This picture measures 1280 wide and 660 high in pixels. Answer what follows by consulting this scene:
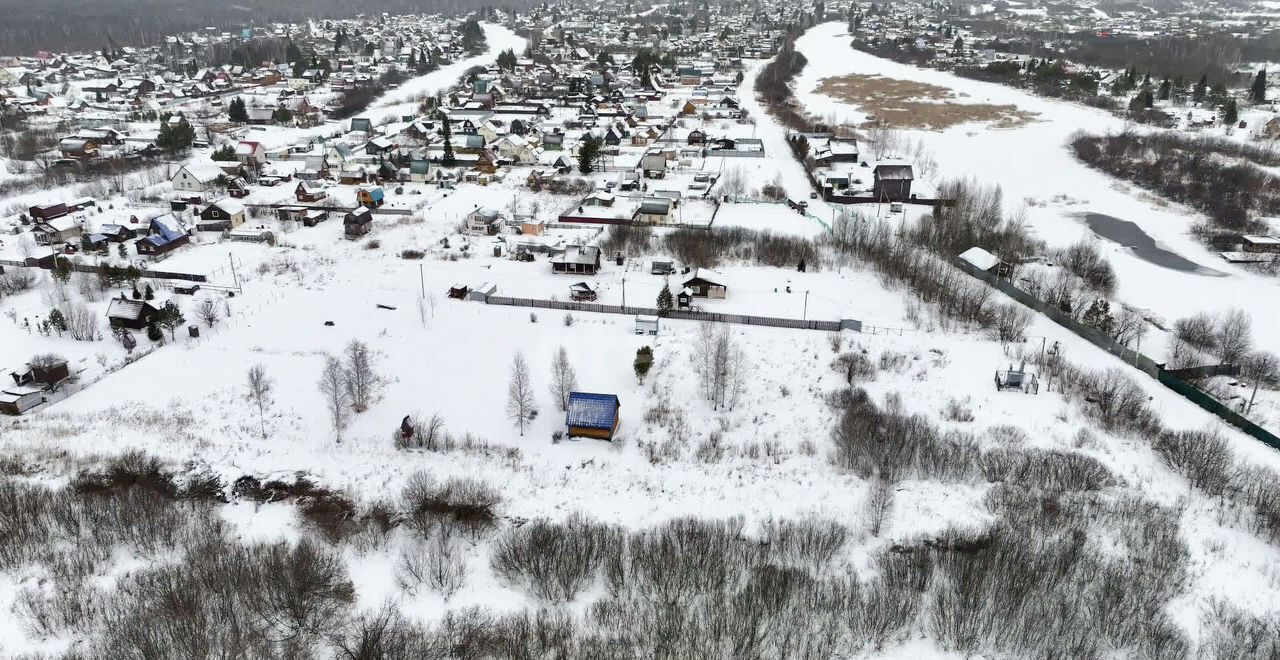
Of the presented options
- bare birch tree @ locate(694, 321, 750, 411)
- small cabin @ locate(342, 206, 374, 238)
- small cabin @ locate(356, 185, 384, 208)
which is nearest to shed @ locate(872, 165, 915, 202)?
bare birch tree @ locate(694, 321, 750, 411)

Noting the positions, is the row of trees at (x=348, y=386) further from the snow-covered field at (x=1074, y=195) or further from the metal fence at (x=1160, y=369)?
the snow-covered field at (x=1074, y=195)

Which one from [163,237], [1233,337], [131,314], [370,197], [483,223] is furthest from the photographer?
[370,197]

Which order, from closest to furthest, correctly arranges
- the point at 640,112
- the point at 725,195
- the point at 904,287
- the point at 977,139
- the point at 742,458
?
the point at 742,458, the point at 904,287, the point at 725,195, the point at 977,139, the point at 640,112

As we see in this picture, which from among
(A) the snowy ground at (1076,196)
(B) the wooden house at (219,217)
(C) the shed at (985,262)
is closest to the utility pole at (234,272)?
(B) the wooden house at (219,217)

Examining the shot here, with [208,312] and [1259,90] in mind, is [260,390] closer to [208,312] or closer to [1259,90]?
[208,312]

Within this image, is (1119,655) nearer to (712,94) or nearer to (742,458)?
(742,458)

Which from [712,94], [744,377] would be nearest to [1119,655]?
A: [744,377]

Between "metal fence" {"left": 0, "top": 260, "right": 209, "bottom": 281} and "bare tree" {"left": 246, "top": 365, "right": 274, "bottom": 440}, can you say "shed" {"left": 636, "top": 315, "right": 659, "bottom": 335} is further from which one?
"metal fence" {"left": 0, "top": 260, "right": 209, "bottom": 281}

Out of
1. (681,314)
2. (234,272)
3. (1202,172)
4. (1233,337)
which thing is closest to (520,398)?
(681,314)
